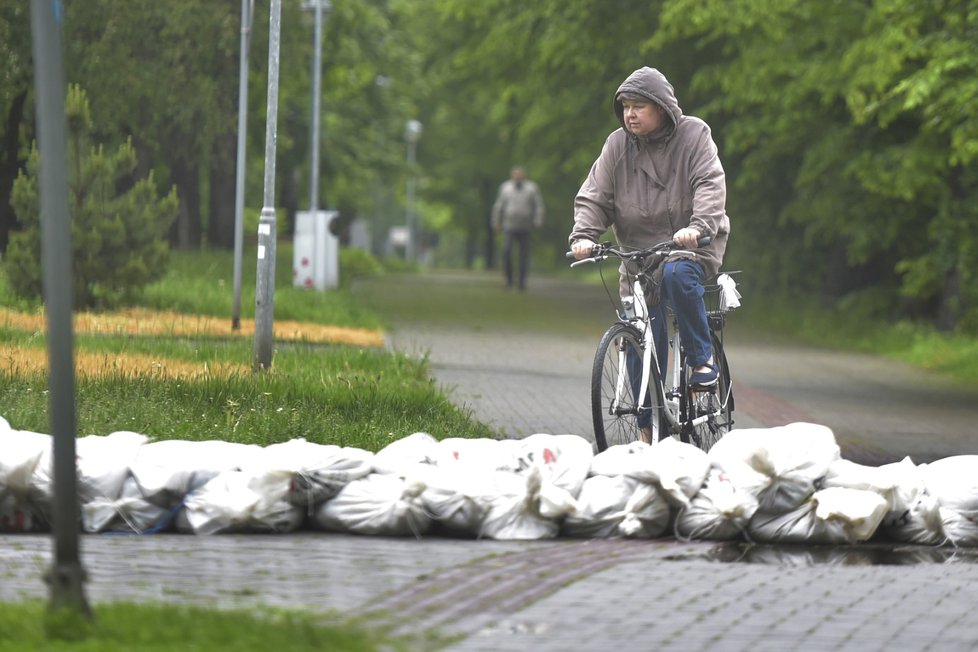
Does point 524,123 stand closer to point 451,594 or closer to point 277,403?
point 277,403

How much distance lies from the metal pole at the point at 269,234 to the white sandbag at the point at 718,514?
5.08 metres

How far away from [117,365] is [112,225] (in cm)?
651

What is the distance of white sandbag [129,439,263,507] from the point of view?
22.9ft

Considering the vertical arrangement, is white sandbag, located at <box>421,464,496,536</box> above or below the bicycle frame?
below

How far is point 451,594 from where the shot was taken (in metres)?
5.71

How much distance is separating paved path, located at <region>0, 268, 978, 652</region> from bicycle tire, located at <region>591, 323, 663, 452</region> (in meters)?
1.66

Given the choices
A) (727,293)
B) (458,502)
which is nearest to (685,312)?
(727,293)

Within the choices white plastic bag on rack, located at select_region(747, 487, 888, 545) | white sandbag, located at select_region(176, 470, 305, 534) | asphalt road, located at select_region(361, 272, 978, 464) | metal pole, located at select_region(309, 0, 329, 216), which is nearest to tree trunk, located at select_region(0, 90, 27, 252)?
asphalt road, located at select_region(361, 272, 978, 464)

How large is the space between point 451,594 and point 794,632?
104 cm

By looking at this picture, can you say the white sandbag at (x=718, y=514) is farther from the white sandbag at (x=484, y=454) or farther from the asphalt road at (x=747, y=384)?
the asphalt road at (x=747, y=384)

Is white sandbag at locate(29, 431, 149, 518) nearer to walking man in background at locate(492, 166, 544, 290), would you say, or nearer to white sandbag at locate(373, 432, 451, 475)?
white sandbag at locate(373, 432, 451, 475)

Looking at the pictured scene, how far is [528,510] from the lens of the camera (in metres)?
7.01

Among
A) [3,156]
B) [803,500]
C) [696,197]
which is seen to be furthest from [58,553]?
[3,156]

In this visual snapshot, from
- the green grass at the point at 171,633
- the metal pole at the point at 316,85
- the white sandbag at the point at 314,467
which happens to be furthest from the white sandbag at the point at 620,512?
the metal pole at the point at 316,85
